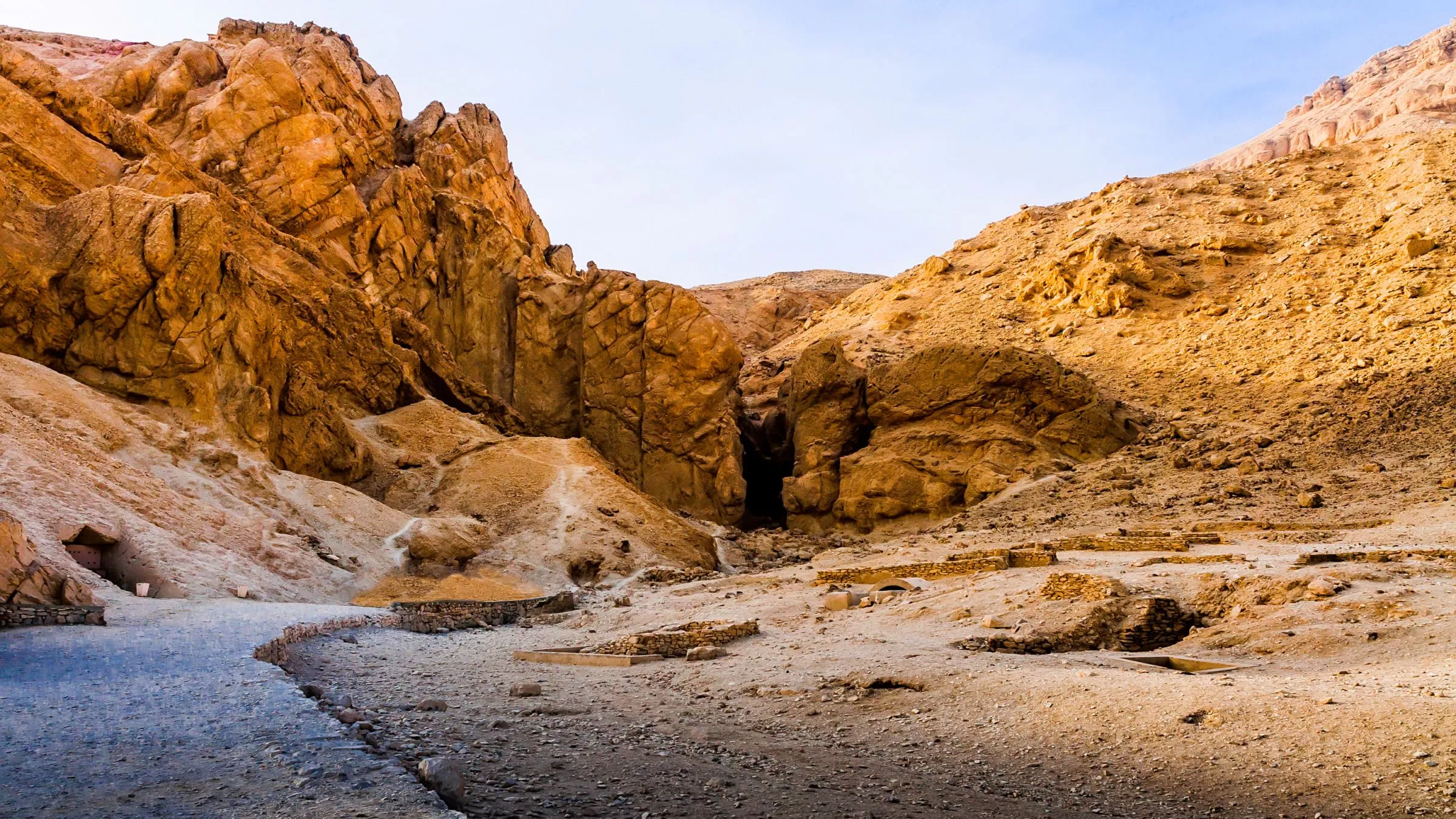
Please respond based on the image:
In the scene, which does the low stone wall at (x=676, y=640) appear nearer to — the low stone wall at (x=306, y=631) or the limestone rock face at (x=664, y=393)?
the low stone wall at (x=306, y=631)

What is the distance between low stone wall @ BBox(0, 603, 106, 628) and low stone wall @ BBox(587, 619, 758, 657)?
6.45 m

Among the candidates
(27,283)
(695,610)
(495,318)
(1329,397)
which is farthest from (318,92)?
(1329,397)

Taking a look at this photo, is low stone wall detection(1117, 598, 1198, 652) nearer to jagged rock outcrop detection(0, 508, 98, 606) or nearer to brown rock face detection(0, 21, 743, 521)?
jagged rock outcrop detection(0, 508, 98, 606)

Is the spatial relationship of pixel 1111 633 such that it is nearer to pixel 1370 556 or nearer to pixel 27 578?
pixel 1370 556

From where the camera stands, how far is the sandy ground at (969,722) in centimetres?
578

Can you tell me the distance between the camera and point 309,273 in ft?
126

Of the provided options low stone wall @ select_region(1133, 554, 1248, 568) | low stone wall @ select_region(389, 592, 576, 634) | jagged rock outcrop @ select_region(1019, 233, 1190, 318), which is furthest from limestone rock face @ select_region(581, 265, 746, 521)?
low stone wall @ select_region(1133, 554, 1248, 568)

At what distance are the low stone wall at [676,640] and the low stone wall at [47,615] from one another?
645cm

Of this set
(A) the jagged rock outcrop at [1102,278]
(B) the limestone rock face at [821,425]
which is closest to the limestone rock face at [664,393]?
(B) the limestone rock face at [821,425]

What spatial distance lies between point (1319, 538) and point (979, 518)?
38.9ft

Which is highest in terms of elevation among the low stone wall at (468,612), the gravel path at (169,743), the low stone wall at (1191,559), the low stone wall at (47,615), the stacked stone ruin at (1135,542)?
the low stone wall at (47,615)

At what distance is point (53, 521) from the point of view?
1653 centimetres

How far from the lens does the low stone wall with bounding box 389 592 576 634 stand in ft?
58.0

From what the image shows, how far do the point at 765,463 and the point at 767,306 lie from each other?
32.2 meters
